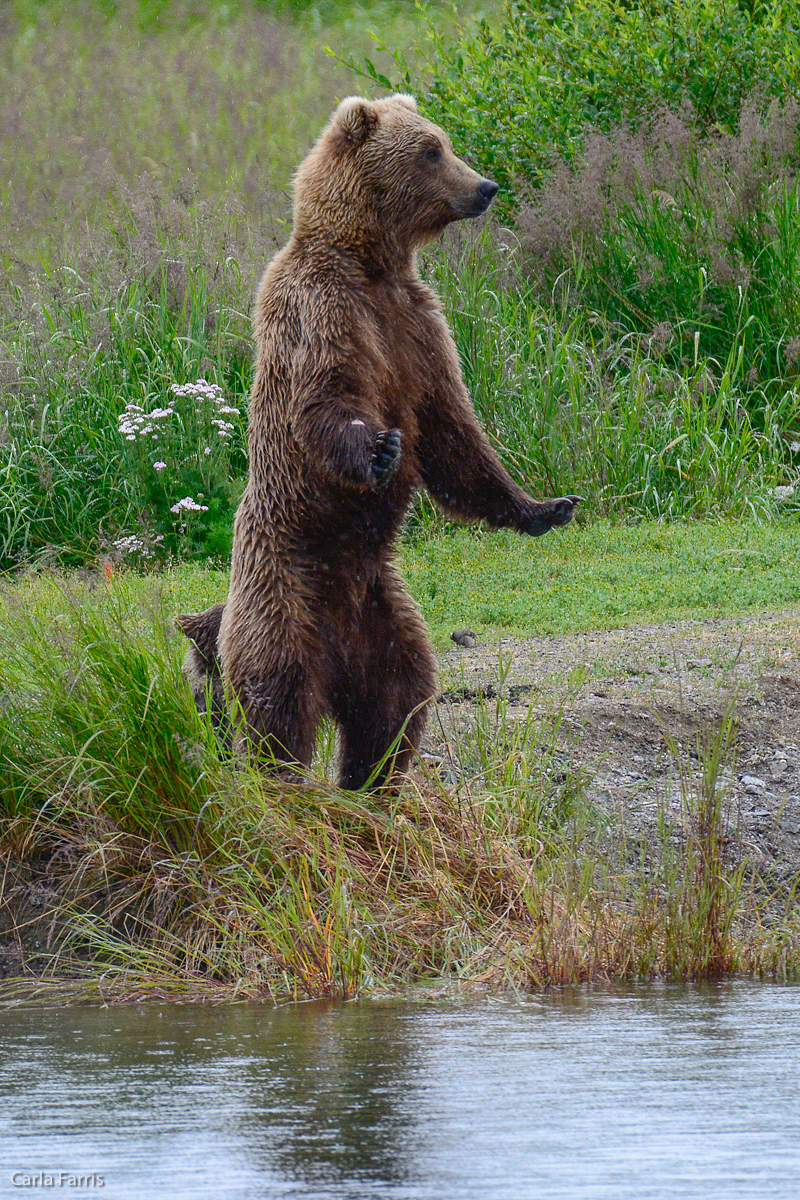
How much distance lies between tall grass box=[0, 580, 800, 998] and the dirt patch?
333mm

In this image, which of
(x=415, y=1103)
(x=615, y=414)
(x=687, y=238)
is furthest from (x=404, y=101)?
(x=687, y=238)

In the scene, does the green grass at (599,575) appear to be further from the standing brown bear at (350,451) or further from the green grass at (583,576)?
the standing brown bear at (350,451)

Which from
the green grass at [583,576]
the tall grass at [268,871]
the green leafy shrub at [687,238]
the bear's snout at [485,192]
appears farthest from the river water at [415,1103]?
the green leafy shrub at [687,238]

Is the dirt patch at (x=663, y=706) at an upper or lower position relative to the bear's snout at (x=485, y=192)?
lower

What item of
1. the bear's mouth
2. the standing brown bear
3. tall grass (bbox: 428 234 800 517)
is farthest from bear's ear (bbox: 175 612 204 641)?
tall grass (bbox: 428 234 800 517)

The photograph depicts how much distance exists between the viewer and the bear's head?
443 centimetres

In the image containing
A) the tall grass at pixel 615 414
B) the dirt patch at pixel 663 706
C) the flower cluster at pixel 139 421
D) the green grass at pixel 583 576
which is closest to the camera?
the dirt patch at pixel 663 706

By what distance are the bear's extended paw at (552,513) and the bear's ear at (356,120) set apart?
1.24 meters

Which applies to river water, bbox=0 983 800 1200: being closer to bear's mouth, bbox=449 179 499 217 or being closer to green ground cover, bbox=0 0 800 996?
green ground cover, bbox=0 0 800 996

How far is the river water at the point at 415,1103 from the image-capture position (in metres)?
2.01

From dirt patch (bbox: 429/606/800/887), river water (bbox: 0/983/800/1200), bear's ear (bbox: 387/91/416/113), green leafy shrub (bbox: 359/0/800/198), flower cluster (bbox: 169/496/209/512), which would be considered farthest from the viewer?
green leafy shrub (bbox: 359/0/800/198)

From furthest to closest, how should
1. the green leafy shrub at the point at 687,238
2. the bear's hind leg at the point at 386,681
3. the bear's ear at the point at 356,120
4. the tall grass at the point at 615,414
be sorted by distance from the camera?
the green leafy shrub at the point at 687,238 → the tall grass at the point at 615,414 → the bear's ear at the point at 356,120 → the bear's hind leg at the point at 386,681

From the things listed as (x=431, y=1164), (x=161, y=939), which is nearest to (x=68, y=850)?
(x=161, y=939)

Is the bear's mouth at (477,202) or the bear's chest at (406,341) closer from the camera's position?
the bear's chest at (406,341)
